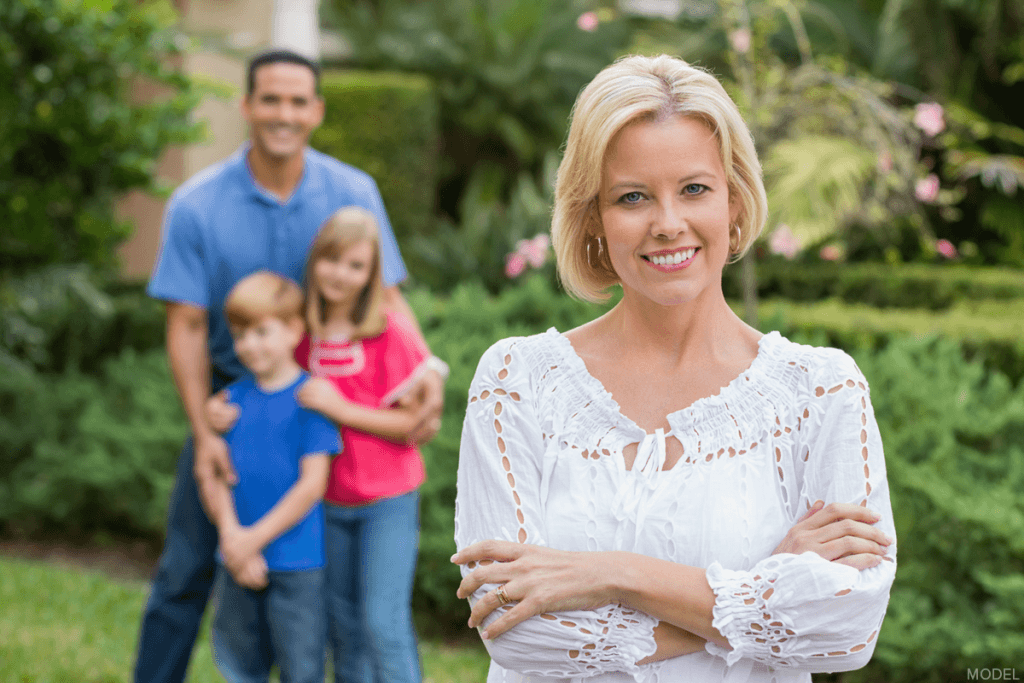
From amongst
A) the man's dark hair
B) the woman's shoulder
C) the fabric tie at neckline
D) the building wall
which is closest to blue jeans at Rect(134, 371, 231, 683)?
the man's dark hair

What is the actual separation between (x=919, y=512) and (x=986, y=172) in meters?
6.85

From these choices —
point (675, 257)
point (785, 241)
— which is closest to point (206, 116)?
point (785, 241)

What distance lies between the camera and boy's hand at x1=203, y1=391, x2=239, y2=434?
3336 mm

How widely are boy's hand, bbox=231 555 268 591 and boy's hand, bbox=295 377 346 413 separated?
494 millimetres

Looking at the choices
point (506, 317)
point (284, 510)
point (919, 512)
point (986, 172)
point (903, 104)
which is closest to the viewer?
point (284, 510)

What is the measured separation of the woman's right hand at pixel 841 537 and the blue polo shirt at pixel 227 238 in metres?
2.10

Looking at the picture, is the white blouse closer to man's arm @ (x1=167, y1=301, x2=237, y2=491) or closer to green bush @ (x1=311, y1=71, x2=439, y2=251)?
man's arm @ (x1=167, y1=301, x2=237, y2=491)

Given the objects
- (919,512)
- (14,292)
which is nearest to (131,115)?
(14,292)

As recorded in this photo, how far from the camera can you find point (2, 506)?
7.27 metres

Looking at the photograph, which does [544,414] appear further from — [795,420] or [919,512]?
[919,512]

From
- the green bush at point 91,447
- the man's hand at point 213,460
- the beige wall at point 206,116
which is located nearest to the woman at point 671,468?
the man's hand at point 213,460

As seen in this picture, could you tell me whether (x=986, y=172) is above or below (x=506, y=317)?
above

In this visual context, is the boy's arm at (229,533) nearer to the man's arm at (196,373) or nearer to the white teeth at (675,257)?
the man's arm at (196,373)

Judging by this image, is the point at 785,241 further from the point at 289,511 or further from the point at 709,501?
the point at 709,501
